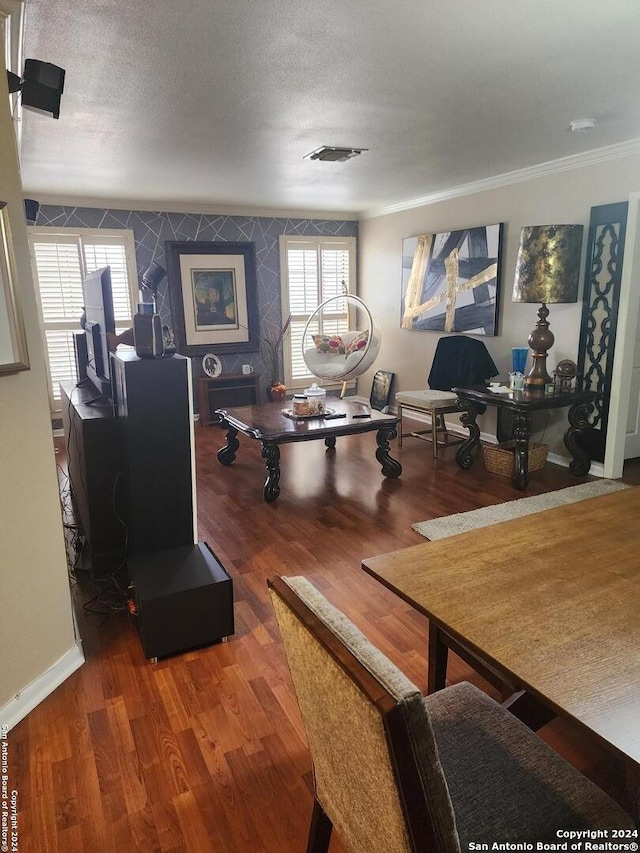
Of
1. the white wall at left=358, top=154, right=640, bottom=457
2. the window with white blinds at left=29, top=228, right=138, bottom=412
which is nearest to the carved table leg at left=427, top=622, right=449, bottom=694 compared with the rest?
the white wall at left=358, top=154, right=640, bottom=457

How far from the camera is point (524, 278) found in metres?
4.09

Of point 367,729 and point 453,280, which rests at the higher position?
point 453,280

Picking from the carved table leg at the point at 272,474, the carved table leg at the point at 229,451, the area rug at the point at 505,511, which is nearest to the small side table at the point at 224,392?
the carved table leg at the point at 229,451

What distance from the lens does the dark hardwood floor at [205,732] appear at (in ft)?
5.03

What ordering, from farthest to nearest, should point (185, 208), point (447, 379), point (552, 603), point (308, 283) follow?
point (308, 283) < point (185, 208) < point (447, 379) < point (552, 603)

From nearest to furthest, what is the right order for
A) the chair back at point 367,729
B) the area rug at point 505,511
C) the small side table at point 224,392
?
1. the chair back at point 367,729
2. the area rug at point 505,511
3. the small side table at point 224,392

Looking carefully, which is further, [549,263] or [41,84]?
[549,263]

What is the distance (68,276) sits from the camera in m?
5.59

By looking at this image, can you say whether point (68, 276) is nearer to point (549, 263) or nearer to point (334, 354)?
point (334, 354)

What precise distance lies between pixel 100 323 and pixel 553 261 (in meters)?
3.07

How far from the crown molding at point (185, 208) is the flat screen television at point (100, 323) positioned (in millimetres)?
2680

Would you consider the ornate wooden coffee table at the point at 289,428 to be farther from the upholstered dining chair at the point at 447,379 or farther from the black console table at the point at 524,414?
the black console table at the point at 524,414

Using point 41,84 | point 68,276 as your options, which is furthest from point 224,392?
point 41,84

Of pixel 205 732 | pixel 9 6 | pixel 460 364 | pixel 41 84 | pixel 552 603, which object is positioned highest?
pixel 9 6
